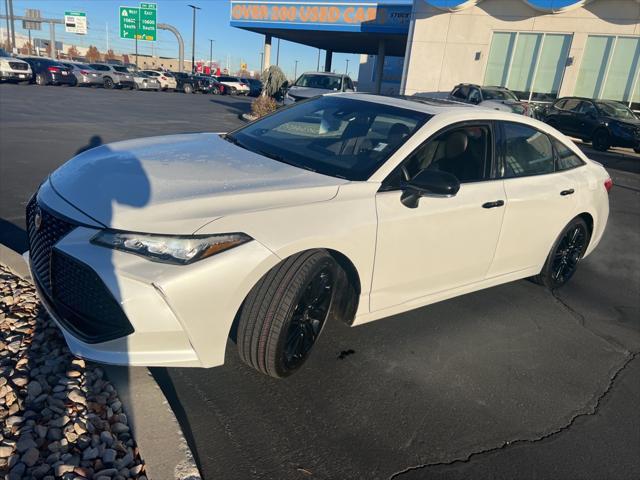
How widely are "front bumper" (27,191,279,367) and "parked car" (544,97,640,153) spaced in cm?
1856

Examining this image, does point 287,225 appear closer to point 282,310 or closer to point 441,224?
point 282,310

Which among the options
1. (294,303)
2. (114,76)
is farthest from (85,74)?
(294,303)

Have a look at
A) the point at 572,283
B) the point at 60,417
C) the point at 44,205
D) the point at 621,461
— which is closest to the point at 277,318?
the point at 60,417

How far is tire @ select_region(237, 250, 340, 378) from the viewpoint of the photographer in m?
2.67

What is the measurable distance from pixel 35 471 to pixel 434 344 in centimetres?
260

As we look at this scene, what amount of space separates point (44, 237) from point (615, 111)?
20516 mm

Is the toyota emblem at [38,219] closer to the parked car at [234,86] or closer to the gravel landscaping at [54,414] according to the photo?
the gravel landscaping at [54,414]

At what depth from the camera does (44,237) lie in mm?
2684

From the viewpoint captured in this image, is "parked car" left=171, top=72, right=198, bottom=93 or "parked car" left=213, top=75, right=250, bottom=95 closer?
"parked car" left=171, top=72, right=198, bottom=93

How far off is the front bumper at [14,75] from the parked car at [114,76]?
635 centimetres

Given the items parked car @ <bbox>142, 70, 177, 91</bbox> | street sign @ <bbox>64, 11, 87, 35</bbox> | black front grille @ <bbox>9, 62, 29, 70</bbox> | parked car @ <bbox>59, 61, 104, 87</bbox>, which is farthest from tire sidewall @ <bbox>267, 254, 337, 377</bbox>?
street sign @ <bbox>64, 11, 87, 35</bbox>

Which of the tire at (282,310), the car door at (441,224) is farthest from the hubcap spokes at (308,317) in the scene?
the car door at (441,224)

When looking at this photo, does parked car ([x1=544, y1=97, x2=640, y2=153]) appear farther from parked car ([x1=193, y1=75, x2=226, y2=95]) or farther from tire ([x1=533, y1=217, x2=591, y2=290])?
parked car ([x1=193, y1=75, x2=226, y2=95])

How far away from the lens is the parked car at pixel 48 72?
29.5m
